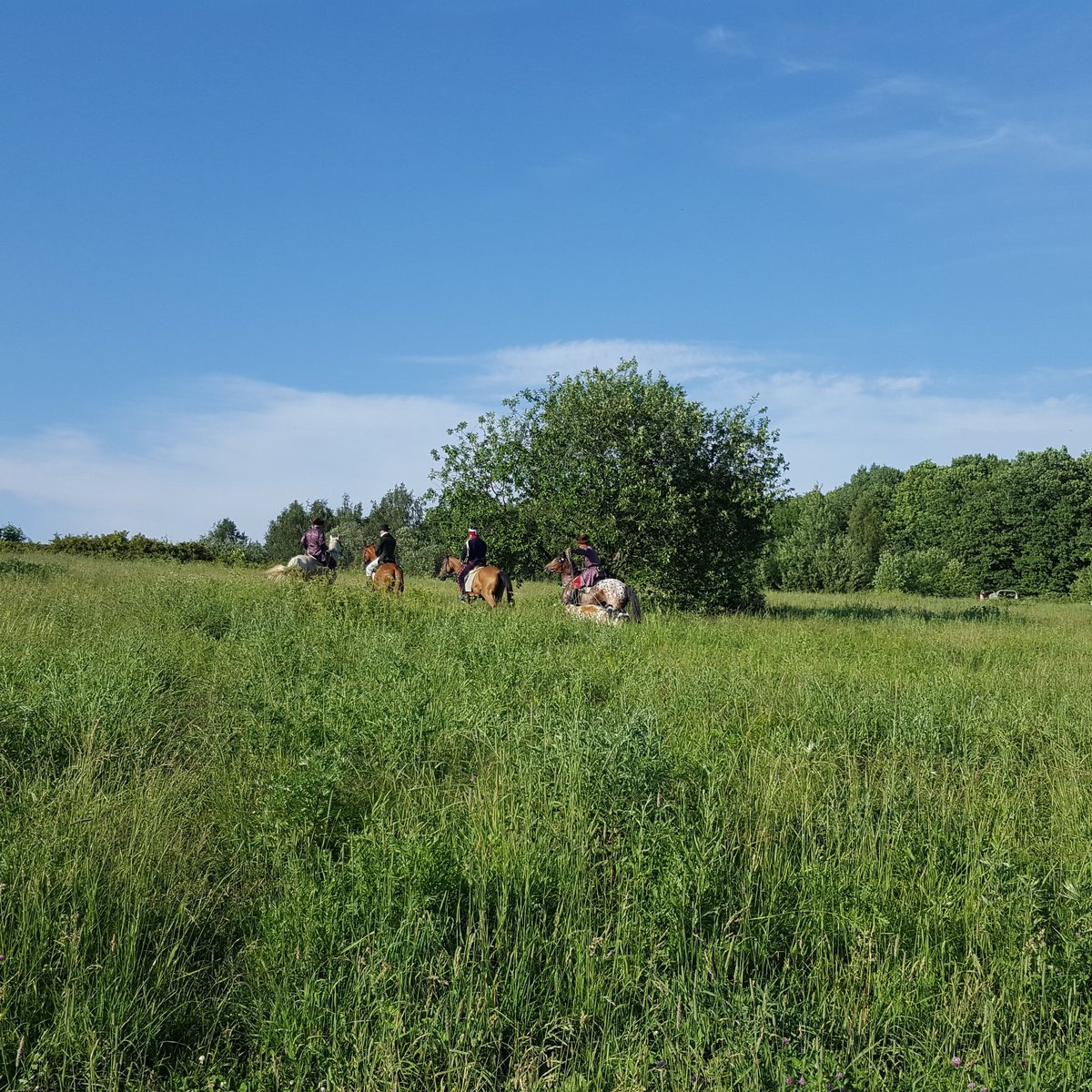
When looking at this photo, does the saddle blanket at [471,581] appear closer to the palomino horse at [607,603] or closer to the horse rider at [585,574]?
the horse rider at [585,574]

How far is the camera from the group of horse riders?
1850 cm

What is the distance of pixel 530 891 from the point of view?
441cm

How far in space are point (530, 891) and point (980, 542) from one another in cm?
7710

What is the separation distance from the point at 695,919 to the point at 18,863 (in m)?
3.52

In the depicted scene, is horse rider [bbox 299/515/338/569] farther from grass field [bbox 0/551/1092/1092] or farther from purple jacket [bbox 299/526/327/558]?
grass field [bbox 0/551/1092/1092]

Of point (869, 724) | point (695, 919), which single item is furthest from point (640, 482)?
point (695, 919)

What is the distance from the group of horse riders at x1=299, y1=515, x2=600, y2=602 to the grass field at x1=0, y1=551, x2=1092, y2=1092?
963 centimetres

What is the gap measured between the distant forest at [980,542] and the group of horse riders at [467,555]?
155ft

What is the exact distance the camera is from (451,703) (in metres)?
7.96

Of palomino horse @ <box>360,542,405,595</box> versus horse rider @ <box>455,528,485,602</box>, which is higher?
horse rider @ <box>455,528,485,602</box>

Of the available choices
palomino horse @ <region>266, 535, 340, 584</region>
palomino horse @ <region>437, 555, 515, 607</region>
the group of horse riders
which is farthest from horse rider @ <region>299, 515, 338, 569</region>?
palomino horse @ <region>437, 555, 515, 607</region>

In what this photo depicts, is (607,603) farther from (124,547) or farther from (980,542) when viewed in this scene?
(980,542)

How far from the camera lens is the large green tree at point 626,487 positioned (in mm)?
22156

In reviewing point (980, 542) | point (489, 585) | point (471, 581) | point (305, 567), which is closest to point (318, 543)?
point (305, 567)
